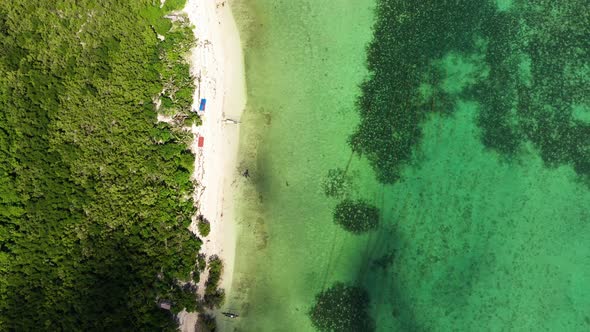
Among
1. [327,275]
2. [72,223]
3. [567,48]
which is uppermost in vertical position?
[567,48]

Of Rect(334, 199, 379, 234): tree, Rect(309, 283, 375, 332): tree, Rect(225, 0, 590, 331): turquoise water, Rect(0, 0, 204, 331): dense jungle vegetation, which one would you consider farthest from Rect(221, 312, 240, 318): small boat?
Rect(334, 199, 379, 234): tree

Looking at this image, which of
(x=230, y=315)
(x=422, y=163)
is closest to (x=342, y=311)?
(x=230, y=315)

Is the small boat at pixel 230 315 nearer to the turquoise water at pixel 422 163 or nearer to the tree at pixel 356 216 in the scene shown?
the turquoise water at pixel 422 163

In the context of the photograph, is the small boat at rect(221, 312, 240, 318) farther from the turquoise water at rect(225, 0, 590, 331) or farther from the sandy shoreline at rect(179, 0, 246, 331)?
the sandy shoreline at rect(179, 0, 246, 331)

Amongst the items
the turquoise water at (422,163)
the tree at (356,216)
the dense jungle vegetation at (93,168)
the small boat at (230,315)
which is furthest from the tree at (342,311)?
the dense jungle vegetation at (93,168)

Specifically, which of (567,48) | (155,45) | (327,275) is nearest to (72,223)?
(155,45)

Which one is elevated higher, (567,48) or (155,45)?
(567,48)

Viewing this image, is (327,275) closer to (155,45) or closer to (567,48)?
(155,45)

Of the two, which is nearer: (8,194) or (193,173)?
(8,194)

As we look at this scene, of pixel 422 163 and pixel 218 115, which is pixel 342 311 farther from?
pixel 218 115
